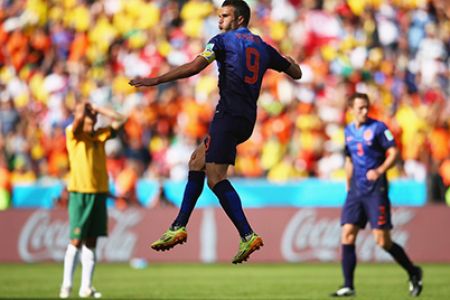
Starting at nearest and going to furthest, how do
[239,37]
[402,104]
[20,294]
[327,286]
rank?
[239,37], [20,294], [327,286], [402,104]

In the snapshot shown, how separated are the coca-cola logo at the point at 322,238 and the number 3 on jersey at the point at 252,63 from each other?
10412 millimetres

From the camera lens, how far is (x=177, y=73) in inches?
346

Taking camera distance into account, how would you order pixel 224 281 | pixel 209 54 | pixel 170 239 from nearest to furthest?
1. pixel 209 54
2. pixel 170 239
3. pixel 224 281

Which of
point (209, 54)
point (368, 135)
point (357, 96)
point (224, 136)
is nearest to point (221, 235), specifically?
point (368, 135)

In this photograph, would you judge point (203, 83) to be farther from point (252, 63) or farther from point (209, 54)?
point (209, 54)

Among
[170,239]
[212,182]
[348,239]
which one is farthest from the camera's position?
[348,239]

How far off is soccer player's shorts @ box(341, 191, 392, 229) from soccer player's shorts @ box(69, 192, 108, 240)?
3045 millimetres

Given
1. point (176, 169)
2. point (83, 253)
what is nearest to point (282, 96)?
point (176, 169)

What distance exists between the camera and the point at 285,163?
20766mm

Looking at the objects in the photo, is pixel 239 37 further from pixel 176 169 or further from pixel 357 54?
pixel 357 54

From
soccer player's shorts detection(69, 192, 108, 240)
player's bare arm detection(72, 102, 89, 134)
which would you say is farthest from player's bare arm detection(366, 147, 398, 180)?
player's bare arm detection(72, 102, 89, 134)

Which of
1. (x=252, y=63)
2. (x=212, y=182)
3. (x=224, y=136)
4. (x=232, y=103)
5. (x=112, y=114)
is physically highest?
(x=112, y=114)

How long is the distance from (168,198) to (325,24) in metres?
6.15

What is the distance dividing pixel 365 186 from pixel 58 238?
826cm
